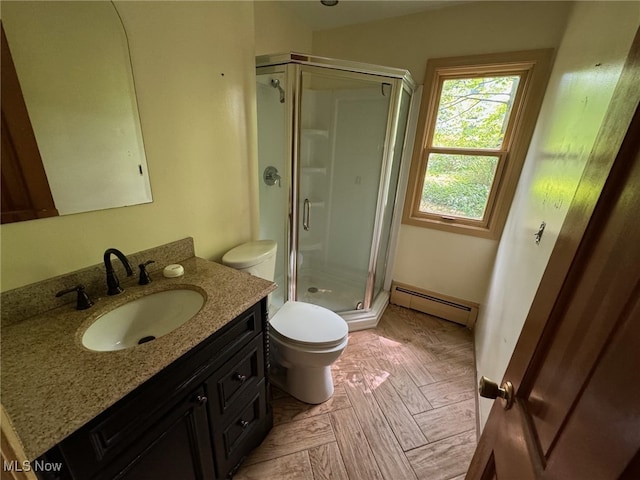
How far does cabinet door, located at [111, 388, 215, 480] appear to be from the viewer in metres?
0.77

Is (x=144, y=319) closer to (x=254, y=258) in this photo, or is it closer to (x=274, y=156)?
(x=254, y=258)

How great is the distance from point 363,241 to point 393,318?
75 centimetres

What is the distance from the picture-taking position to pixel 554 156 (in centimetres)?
120

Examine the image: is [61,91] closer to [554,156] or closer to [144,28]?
[144,28]

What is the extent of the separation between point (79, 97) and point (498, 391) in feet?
5.04

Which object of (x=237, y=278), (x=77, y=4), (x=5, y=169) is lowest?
(x=237, y=278)

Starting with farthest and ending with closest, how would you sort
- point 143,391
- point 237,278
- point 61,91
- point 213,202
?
point 213,202 < point 237,278 < point 61,91 < point 143,391

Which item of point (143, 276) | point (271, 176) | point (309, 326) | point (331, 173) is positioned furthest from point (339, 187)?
point (143, 276)

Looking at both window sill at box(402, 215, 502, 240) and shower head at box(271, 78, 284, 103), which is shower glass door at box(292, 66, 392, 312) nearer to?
shower head at box(271, 78, 284, 103)

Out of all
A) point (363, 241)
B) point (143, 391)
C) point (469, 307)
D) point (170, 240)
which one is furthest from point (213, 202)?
point (469, 307)

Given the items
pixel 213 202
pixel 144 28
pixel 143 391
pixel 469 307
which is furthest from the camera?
pixel 469 307

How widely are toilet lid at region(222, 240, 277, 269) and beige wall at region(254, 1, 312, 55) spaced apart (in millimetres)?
1243

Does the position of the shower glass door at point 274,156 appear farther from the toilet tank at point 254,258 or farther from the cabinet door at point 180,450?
the cabinet door at point 180,450

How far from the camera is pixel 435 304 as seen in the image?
2.41 m
